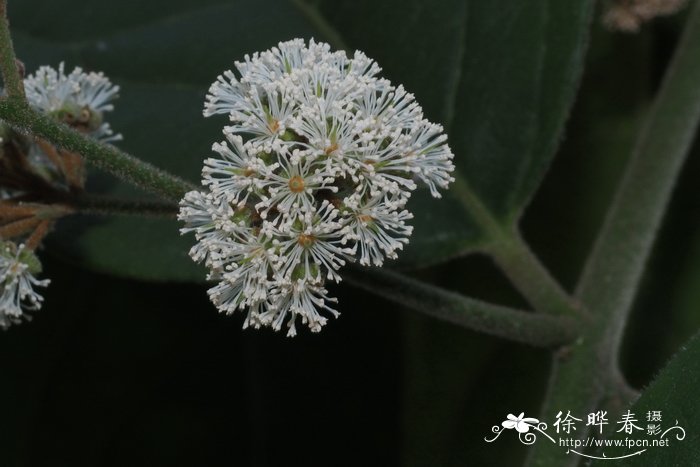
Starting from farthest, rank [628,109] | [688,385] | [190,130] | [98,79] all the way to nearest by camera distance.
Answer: [628,109] < [190,130] < [98,79] < [688,385]

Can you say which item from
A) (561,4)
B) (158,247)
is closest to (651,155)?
(561,4)

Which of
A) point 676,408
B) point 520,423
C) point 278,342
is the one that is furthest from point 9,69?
point 278,342

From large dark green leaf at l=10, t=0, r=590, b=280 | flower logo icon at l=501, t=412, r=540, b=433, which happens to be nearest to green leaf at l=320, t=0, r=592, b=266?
large dark green leaf at l=10, t=0, r=590, b=280

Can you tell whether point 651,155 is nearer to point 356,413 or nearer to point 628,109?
point 628,109

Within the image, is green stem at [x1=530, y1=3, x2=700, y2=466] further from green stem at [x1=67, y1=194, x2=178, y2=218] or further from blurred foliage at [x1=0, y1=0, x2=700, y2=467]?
green stem at [x1=67, y1=194, x2=178, y2=218]

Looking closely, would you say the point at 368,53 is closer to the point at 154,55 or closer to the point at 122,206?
the point at 154,55
